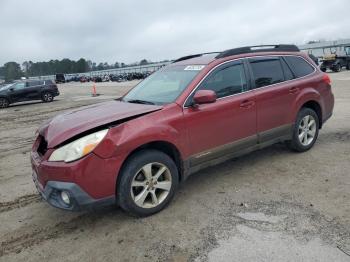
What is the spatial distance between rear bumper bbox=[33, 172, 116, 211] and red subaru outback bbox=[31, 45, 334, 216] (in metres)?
0.01

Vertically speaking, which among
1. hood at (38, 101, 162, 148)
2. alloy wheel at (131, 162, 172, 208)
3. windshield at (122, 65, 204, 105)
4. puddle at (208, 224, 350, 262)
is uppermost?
windshield at (122, 65, 204, 105)

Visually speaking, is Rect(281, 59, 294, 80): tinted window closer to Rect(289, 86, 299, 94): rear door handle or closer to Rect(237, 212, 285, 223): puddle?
Rect(289, 86, 299, 94): rear door handle

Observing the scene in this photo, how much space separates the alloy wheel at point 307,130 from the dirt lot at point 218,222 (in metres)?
0.49

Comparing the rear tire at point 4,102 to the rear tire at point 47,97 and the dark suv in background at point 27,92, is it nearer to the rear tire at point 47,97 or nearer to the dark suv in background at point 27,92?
the dark suv in background at point 27,92

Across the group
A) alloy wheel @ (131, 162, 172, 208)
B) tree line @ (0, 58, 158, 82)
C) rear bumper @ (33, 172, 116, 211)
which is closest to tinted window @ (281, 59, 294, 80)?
alloy wheel @ (131, 162, 172, 208)

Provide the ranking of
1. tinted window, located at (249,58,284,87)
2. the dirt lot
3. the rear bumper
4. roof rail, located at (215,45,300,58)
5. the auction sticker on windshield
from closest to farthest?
the dirt lot → the rear bumper → the auction sticker on windshield → roof rail, located at (215,45,300,58) → tinted window, located at (249,58,284,87)

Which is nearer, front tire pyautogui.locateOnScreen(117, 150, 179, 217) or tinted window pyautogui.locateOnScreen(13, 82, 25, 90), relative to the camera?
front tire pyautogui.locateOnScreen(117, 150, 179, 217)

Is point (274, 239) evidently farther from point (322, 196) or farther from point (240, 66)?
point (240, 66)

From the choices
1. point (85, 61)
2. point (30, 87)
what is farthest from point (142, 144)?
point (85, 61)

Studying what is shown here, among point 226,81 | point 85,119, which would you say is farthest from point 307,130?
point 85,119

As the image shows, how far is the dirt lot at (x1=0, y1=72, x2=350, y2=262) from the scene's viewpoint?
3389mm

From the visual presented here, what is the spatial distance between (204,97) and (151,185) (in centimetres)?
122

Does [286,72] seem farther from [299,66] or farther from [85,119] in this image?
[85,119]

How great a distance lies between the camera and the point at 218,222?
3.92m
